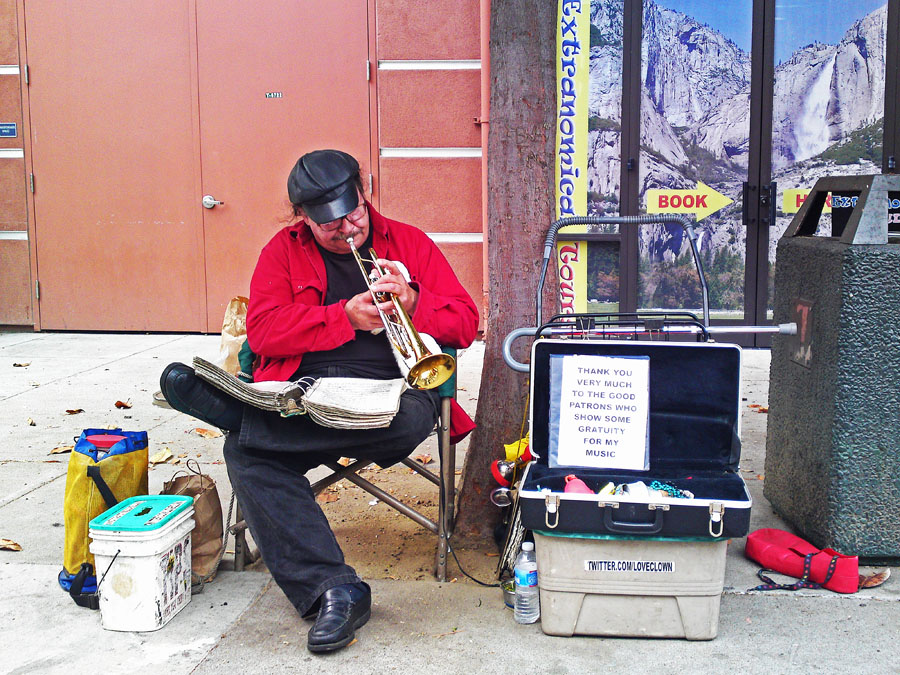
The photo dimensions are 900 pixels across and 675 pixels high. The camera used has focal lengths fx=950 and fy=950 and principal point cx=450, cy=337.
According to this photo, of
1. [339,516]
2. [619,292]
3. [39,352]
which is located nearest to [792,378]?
[339,516]

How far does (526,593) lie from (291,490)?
0.82 metres

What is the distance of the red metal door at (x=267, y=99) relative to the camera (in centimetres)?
741

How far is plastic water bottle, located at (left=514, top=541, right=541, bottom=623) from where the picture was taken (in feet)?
9.91

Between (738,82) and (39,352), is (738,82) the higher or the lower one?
the higher one

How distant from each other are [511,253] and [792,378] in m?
1.19

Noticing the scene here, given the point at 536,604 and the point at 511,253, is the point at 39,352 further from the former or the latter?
the point at 536,604

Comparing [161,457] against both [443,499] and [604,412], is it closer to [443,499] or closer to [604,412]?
[443,499]

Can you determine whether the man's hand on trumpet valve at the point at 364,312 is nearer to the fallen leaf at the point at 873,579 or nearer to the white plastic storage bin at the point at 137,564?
the white plastic storage bin at the point at 137,564

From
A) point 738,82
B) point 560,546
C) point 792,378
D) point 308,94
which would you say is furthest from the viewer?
point 308,94

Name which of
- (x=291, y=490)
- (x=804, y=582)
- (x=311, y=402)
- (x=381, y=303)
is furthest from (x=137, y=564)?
(x=804, y=582)

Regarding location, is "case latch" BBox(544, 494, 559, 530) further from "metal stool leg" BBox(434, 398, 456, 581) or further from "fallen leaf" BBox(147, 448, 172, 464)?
"fallen leaf" BBox(147, 448, 172, 464)

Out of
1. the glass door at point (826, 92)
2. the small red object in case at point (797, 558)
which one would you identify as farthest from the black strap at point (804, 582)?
the glass door at point (826, 92)

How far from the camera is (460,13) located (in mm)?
7277

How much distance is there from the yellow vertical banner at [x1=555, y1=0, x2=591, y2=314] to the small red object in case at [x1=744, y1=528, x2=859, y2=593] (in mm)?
3758
